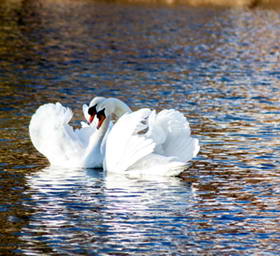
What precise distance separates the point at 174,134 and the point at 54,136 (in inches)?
83.5

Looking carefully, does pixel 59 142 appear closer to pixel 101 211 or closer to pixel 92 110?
pixel 92 110

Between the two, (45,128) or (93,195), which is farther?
(45,128)

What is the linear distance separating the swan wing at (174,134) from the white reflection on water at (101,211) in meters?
0.45

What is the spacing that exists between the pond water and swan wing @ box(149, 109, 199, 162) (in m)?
0.46

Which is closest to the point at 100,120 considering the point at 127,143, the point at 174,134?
the point at 127,143

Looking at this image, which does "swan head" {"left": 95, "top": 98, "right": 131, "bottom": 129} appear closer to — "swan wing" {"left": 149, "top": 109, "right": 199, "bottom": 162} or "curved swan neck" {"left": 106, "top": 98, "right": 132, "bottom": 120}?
"curved swan neck" {"left": 106, "top": 98, "right": 132, "bottom": 120}

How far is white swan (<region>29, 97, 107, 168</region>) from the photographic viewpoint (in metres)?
14.8

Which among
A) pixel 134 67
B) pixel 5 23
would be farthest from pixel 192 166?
pixel 5 23

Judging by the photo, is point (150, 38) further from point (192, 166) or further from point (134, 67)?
point (192, 166)

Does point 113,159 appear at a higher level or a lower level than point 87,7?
lower

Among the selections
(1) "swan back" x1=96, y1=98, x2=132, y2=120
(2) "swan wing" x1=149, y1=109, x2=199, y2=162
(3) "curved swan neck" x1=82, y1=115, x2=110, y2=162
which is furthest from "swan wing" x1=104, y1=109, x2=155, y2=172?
(1) "swan back" x1=96, y1=98, x2=132, y2=120

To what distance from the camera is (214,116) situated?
19.6 meters

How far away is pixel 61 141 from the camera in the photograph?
580 inches

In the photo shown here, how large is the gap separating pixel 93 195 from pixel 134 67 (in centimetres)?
1660
